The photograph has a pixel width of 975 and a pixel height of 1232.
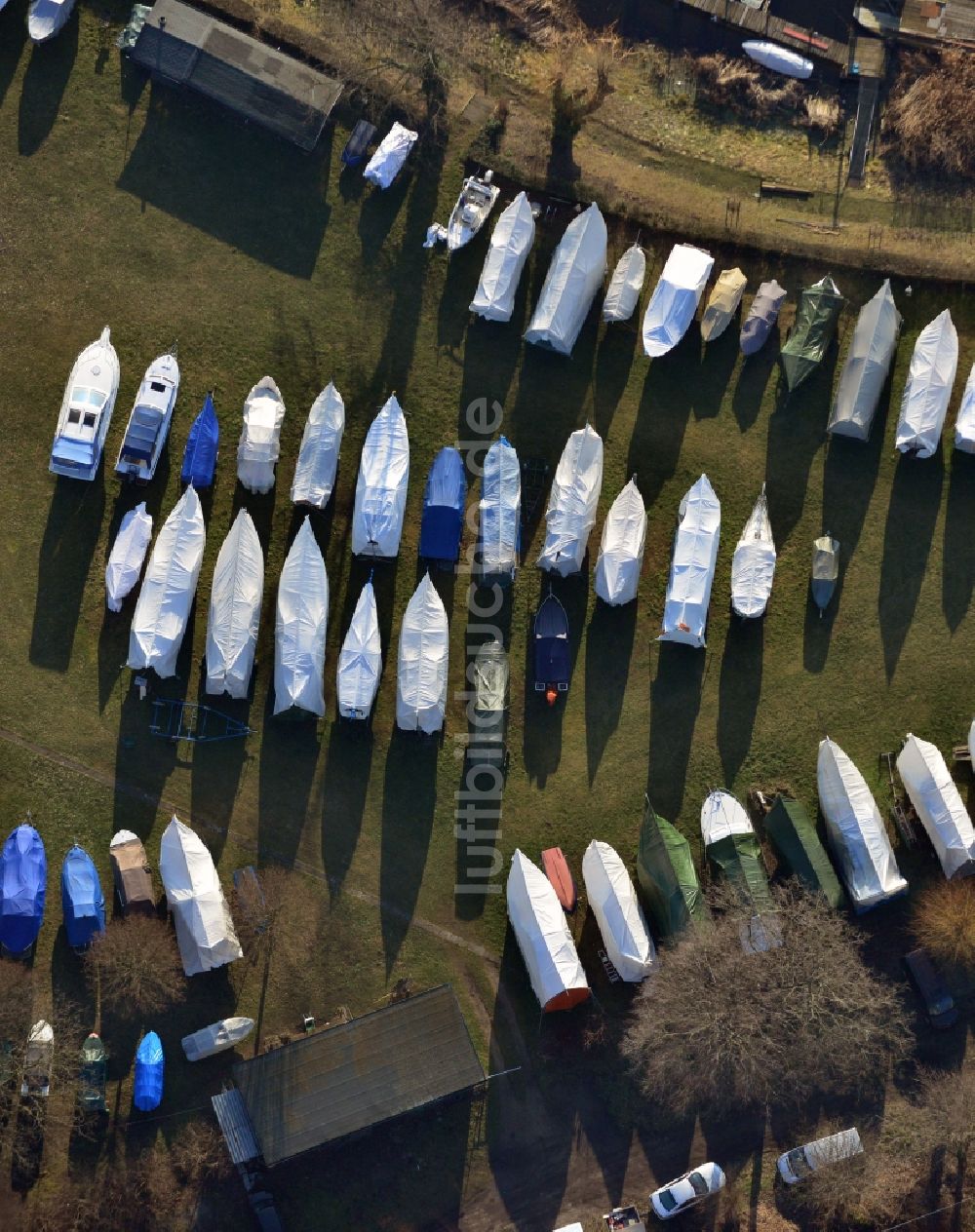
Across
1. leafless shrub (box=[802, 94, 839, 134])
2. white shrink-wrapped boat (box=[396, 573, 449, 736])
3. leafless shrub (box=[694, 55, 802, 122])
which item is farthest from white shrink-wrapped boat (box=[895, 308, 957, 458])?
white shrink-wrapped boat (box=[396, 573, 449, 736])

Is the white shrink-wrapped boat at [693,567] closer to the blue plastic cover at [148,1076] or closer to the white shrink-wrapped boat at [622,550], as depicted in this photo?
the white shrink-wrapped boat at [622,550]

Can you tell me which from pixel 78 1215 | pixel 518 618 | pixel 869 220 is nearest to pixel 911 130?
pixel 869 220

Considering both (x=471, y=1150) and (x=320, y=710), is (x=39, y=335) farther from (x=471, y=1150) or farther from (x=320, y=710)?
(x=471, y=1150)

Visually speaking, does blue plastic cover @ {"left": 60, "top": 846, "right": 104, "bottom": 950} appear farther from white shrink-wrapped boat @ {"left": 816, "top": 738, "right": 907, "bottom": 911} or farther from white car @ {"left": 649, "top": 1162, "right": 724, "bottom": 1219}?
white shrink-wrapped boat @ {"left": 816, "top": 738, "right": 907, "bottom": 911}

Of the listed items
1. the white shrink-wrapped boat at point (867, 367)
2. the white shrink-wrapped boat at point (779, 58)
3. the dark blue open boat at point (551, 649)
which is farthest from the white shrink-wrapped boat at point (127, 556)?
the white shrink-wrapped boat at point (779, 58)

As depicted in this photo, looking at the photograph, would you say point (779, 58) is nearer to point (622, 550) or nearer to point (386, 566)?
point (622, 550)

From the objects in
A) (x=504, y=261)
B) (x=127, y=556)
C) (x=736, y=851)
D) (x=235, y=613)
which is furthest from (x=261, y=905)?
(x=504, y=261)
